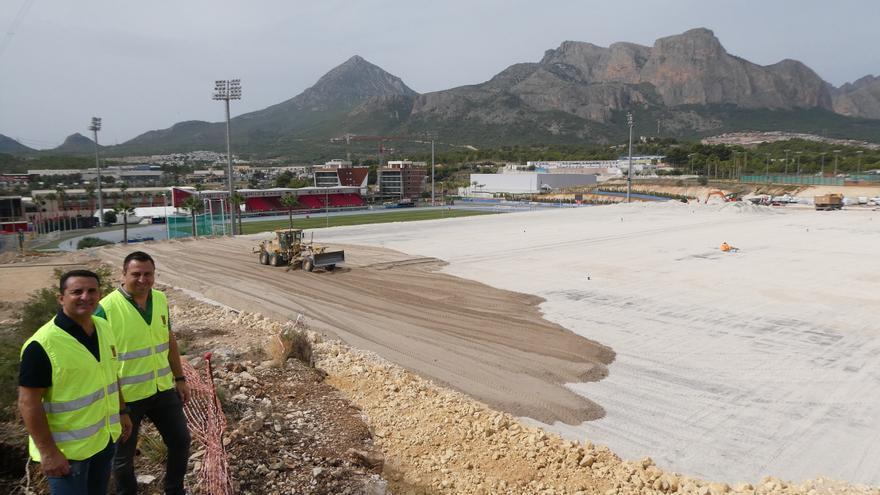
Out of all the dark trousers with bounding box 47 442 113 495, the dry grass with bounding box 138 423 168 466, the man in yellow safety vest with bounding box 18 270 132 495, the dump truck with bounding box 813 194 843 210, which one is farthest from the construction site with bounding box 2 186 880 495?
the dump truck with bounding box 813 194 843 210

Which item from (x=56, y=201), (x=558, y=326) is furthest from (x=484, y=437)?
(x=56, y=201)

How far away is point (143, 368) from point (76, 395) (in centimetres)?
109

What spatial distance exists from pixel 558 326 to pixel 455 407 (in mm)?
7803

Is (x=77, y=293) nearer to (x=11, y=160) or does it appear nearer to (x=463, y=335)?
(x=463, y=335)

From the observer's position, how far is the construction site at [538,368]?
7.36 m

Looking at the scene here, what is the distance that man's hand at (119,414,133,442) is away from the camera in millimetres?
4723

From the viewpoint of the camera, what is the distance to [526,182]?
97.8 metres

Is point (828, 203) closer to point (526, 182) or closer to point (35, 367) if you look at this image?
point (526, 182)

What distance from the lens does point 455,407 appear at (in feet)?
29.9

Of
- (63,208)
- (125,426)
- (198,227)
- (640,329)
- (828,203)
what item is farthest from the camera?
(63,208)

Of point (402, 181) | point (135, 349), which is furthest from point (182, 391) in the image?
point (402, 181)

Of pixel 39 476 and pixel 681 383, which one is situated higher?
pixel 39 476

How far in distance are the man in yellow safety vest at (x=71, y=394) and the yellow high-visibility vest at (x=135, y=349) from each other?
2.35 ft

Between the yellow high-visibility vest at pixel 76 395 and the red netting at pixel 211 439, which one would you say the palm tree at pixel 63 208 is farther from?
the yellow high-visibility vest at pixel 76 395
